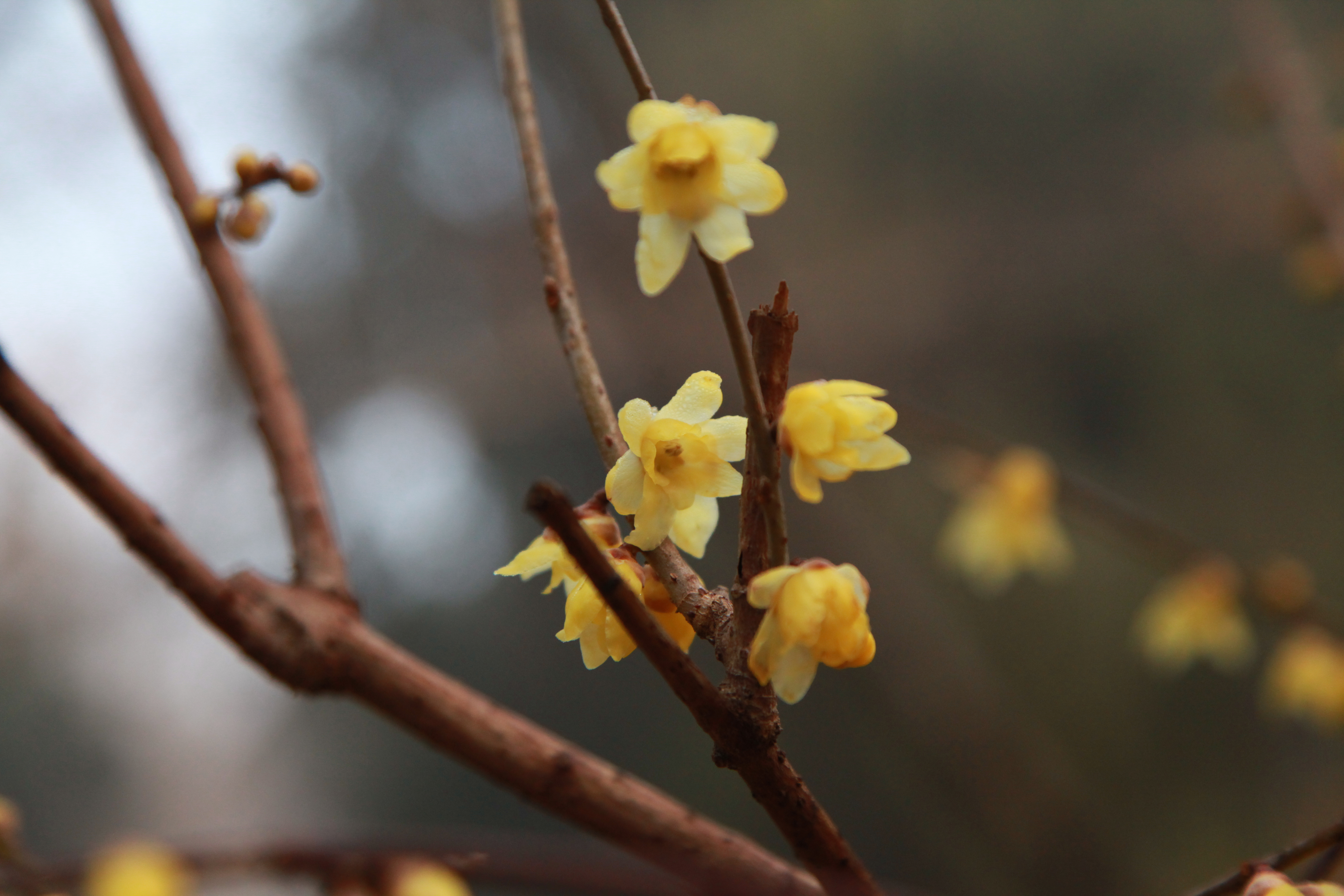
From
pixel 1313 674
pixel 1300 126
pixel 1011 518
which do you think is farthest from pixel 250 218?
pixel 1300 126

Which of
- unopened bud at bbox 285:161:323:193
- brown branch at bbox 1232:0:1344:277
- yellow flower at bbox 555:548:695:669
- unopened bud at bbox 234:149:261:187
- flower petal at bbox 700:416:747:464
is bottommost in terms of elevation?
yellow flower at bbox 555:548:695:669

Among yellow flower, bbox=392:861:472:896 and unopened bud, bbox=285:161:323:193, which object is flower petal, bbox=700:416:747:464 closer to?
yellow flower, bbox=392:861:472:896

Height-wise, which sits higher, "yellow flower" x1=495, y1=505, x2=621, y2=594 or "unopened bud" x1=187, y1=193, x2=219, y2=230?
"unopened bud" x1=187, y1=193, x2=219, y2=230

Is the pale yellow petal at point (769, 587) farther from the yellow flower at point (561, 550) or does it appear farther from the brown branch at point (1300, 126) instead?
the brown branch at point (1300, 126)

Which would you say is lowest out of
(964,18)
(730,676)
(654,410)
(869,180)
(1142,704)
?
(730,676)

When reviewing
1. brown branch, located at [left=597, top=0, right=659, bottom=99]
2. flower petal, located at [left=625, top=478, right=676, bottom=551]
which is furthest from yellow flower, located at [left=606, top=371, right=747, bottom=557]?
brown branch, located at [left=597, top=0, right=659, bottom=99]

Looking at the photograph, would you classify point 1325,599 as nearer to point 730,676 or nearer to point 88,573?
point 730,676

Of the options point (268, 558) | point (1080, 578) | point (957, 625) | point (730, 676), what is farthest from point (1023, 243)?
point (730, 676)
